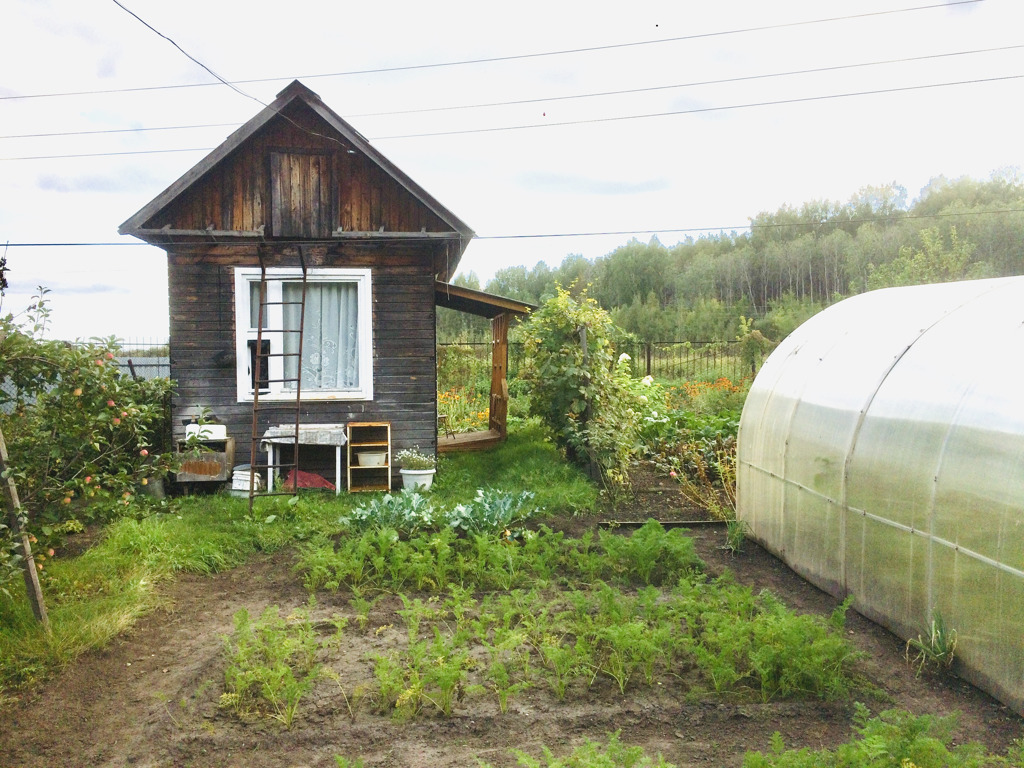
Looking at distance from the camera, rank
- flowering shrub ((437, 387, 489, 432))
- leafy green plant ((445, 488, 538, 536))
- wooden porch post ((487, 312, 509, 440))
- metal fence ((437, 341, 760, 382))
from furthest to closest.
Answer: metal fence ((437, 341, 760, 382)), flowering shrub ((437, 387, 489, 432)), wooden porch post ((487, 312, 509, 440)), leafy green plant ((445, 488, 538, 536))

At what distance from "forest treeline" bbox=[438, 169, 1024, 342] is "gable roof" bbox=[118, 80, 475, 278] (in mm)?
15411

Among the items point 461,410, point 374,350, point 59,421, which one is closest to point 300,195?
point 374,350

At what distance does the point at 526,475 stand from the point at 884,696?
237 inches

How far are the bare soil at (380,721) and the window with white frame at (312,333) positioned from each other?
5005mm

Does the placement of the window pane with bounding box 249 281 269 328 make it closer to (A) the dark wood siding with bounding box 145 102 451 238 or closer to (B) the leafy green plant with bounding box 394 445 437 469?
(A) the dark wood siding with bounding box 145 102 451 238

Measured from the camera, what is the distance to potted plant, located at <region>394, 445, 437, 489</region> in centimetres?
952

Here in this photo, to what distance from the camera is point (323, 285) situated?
32.7ft

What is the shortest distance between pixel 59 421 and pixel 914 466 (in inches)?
211

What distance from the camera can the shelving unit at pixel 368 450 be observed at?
31.4 feet

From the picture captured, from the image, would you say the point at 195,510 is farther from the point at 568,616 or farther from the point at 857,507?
the point at 857,507

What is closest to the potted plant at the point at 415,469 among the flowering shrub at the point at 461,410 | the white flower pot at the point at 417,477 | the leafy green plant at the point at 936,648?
the white flower pot at the point at 417,477

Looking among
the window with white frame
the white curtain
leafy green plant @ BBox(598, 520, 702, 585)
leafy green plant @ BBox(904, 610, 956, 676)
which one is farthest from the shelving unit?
leafy green plant @ BBox(904, 610, 956, 676)

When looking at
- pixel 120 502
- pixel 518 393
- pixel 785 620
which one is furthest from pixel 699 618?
pixel 518 393

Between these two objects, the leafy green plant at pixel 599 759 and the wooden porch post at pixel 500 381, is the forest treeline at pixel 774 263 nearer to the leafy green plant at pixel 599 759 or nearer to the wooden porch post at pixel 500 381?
the wooden porch post at pixel 500 381
